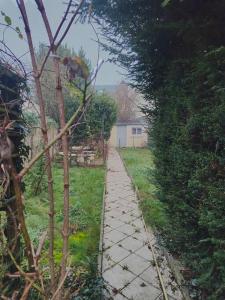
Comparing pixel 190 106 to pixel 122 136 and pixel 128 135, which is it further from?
pixel 122 136

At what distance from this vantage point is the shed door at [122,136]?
27.6 m

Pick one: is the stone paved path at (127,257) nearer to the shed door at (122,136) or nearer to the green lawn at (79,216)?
the green lawn at (79,216)

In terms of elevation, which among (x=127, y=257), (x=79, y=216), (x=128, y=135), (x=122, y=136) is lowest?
(x=127, y=257)

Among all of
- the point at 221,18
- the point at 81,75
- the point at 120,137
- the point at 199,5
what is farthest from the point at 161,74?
the point at 120,137

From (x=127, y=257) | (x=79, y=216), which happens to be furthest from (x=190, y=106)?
(x=79, y=216)

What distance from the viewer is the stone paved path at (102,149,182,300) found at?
10.1 feet

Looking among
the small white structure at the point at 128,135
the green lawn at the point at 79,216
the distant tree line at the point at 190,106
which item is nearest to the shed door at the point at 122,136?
the small white structure at the point at 128,135

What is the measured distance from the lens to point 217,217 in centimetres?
219

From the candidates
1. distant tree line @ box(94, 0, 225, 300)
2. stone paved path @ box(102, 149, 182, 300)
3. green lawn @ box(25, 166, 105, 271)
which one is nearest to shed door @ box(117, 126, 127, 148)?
green lawn @ box(25, 166, 105, 271)

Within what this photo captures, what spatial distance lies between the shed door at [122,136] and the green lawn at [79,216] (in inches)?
722

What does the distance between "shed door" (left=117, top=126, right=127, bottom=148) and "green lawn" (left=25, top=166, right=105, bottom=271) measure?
722 inches

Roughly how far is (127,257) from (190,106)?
2.62 metres

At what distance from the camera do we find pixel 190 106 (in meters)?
2.66

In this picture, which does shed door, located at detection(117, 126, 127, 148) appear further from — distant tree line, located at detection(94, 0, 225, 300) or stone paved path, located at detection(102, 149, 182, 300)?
distant tree line, located at detection(94, 0, 225, 300)
